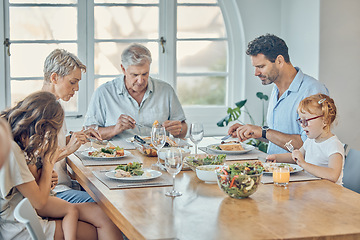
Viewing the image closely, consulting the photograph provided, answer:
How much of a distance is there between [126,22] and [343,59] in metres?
1.94

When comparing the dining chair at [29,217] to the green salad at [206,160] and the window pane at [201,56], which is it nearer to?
the green salad at [206,160]

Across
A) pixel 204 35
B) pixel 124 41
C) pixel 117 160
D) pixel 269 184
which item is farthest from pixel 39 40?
pixel 269 184

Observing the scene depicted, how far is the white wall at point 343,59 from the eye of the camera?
Result: 4.34m

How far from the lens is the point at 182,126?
3.95 metres

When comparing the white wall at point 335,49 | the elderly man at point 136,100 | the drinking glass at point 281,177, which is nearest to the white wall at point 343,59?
the white wall at point 335,49

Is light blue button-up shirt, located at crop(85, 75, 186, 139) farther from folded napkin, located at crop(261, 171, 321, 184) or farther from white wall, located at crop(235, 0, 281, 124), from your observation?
folded napkin, located at crop(261, 171, 321, 184)

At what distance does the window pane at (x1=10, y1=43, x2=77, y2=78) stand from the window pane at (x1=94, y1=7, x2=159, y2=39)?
14.1 inches

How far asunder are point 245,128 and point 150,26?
1890 mm

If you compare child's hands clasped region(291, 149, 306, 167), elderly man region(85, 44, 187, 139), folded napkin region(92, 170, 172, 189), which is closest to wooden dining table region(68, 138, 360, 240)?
folded napkin region(92, 170, 172, 189)

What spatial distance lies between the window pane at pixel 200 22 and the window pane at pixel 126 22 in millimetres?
240

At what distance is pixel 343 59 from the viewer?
4.41 metres

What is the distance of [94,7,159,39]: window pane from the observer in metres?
4.57

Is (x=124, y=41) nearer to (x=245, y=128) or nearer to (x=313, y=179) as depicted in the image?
(x=245, y=128)

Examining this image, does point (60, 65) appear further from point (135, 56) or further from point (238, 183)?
point (238, 183)
